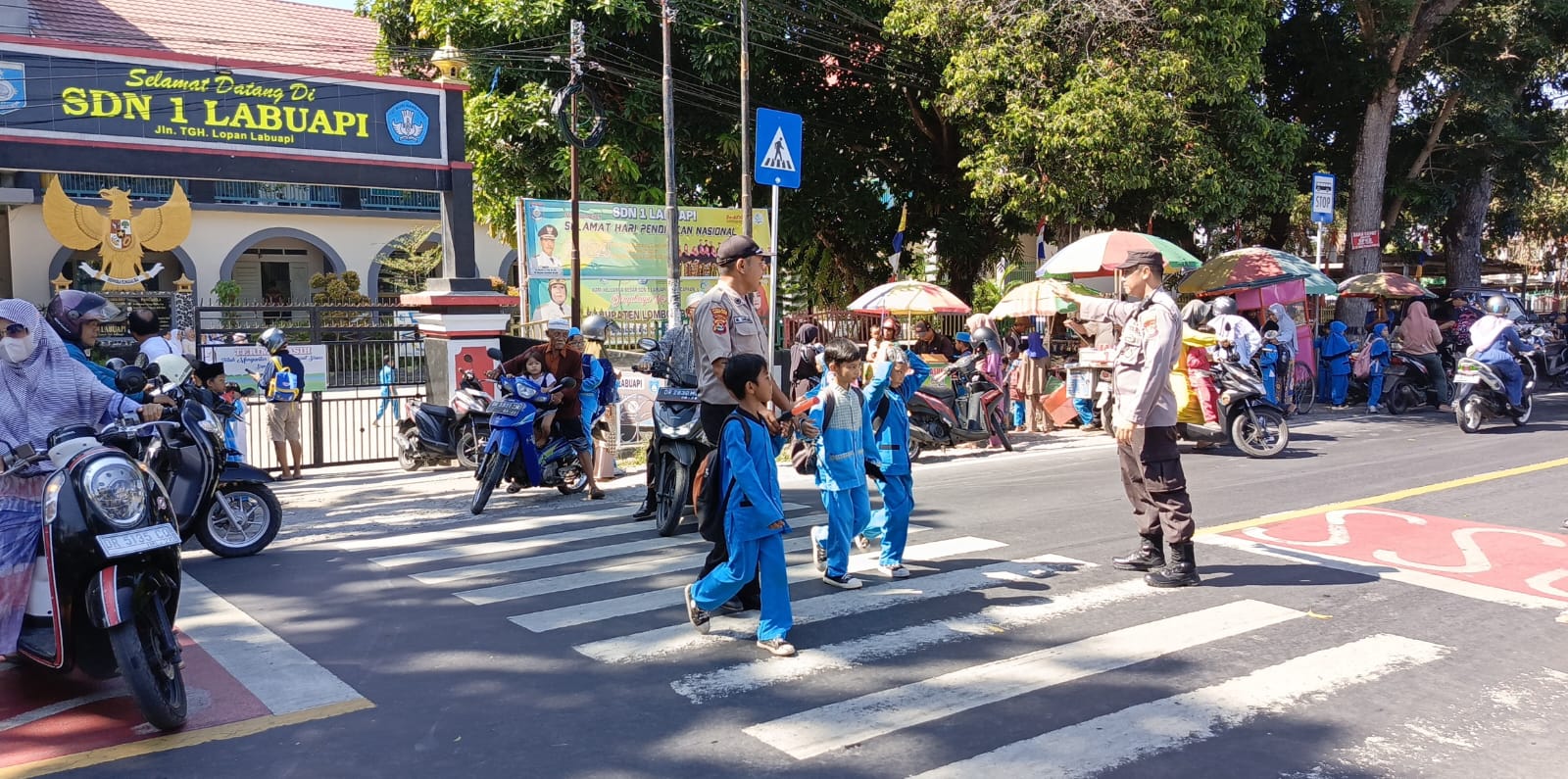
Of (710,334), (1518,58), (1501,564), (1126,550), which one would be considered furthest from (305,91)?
(1518,58)

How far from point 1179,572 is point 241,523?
6.15 metres

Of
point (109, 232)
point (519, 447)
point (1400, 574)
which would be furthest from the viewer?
point (109, 232)

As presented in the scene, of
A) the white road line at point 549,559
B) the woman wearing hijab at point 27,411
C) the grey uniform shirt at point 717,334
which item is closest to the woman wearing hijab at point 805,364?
the white road line at point 549,559

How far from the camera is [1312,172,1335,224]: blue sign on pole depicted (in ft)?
57.7

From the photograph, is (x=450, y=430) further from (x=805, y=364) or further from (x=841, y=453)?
(x=841, y=453)

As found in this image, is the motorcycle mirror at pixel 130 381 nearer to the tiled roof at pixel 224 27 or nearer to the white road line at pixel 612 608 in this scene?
the white road line at pixel 612 608

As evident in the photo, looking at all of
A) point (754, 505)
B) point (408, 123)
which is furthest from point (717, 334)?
point (408, 123)

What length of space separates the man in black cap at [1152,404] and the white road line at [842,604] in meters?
0.66

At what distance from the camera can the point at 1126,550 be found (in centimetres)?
735

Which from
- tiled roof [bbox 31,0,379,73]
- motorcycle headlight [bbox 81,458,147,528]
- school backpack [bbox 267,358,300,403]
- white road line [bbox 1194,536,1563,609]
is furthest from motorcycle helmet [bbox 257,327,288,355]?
tiled roof [bbox 31,0,379,73]

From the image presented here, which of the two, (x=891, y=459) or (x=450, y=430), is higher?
(x=891, y=459)

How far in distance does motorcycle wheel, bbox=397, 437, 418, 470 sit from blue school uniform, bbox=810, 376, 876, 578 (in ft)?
23.6

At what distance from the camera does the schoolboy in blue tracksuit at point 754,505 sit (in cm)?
516

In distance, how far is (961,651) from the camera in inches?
207
